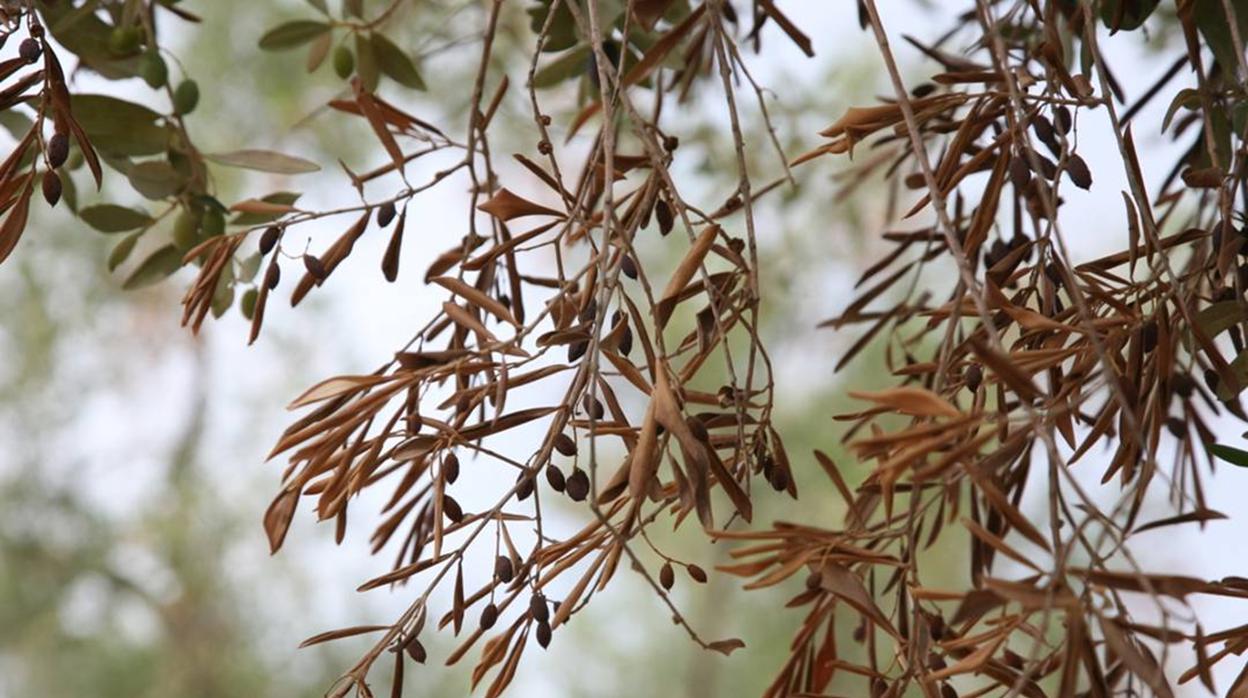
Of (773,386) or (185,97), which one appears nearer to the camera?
(773,386)

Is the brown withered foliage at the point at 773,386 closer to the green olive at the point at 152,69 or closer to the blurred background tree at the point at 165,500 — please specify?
the green olive at the point at 152,69

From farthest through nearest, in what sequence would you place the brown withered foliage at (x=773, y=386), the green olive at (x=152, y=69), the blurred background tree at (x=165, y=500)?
the blurred background tree at (x=165, y=500) → the green olive at (x=152, y=69) → the brown withered foliage at (x=773, y=386)

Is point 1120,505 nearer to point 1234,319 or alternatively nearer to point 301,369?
point 1234,319

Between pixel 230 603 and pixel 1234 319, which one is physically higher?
pixel 230 603

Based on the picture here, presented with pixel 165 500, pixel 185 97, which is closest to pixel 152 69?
pixel 185 97

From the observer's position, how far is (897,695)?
1.18ft

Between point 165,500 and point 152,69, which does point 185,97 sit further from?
point 165,500

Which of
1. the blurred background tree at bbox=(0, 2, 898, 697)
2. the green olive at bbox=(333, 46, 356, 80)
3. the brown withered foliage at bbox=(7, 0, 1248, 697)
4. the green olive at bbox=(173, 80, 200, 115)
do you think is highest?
the blurred background tree at bbox=(0, 2, 898, 697)

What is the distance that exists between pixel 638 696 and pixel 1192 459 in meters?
2.96

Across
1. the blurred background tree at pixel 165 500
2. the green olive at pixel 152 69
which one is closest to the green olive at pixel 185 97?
the green olive at pixel 152 69

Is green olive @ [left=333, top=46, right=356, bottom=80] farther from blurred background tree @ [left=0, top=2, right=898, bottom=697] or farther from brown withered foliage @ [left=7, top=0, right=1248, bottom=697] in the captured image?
blurred background tree @ [left=0, top=2, right=898, bottom=697]

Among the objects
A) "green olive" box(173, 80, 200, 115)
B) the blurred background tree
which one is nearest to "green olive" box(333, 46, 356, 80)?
"green olive" box(173, 80, 200, 115)

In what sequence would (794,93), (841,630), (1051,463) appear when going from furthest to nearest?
(841,630), (794,93), (1051,463)

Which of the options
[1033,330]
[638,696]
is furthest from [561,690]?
[1033,330]
